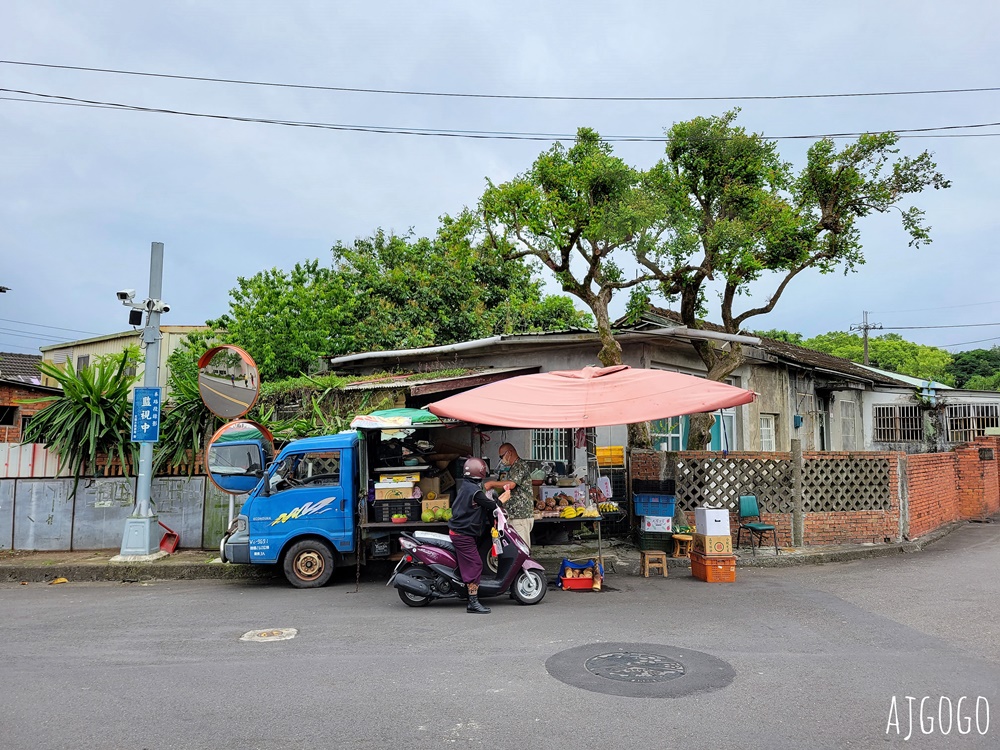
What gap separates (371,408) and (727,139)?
8.43 m

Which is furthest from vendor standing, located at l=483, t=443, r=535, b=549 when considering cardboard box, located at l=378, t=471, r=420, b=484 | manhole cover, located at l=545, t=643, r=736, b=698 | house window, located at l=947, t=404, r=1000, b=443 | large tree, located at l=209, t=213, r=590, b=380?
house window, located at l=947, t=404, r=1000, b=443

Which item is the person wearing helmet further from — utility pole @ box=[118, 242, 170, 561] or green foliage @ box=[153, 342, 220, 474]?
green foliage @ box=[153, 342, 220, 474]

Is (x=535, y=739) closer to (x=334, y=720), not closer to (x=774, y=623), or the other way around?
(x=334, y=720)

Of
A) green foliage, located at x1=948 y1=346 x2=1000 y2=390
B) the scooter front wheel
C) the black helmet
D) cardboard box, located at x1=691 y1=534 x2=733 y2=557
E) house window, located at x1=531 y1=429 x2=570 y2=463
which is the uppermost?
green foliage, located at x1=948 y1=346 x2=1000 y2=390

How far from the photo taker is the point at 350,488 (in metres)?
9.76

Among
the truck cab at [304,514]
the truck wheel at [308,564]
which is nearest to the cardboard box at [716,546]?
the truck cab at [304,514]

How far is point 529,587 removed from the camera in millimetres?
Result: 8586

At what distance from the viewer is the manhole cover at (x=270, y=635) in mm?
6996

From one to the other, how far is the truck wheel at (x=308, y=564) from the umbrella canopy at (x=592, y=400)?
2560mm

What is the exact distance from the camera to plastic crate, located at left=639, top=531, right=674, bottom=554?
37.1 feet

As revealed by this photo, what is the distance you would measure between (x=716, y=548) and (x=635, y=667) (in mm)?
4251

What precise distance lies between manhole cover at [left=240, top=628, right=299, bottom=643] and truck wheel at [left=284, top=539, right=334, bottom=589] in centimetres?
238

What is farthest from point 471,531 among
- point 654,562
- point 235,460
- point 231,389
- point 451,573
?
point 231,389

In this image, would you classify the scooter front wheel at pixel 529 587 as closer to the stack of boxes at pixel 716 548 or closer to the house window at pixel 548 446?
the stack of boxes at pixel 716 548
